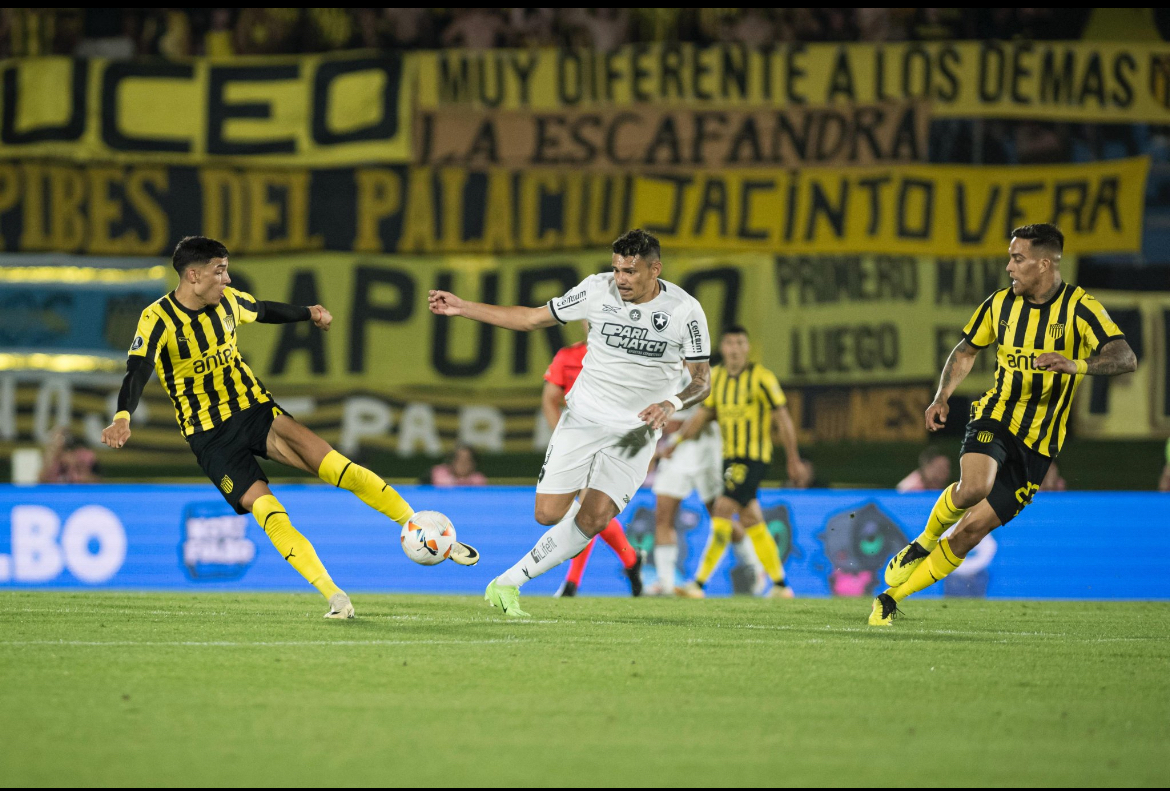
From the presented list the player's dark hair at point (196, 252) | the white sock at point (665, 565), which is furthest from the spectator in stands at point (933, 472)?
the player's dark hair at point (196, 252)

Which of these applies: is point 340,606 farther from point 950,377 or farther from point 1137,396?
point 1137,396

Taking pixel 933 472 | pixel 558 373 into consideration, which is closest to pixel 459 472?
pixel 558 373

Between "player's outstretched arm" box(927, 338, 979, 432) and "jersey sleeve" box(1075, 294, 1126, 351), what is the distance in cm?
49

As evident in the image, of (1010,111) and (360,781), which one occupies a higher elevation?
(1010,111)

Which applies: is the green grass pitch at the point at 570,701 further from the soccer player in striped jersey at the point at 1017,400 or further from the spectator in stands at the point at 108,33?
the spectator in stands at the point at 108,33

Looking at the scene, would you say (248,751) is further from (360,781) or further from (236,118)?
(236,118)

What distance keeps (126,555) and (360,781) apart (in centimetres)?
796

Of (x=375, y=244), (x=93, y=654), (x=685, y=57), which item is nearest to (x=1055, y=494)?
(x=685, y=57)

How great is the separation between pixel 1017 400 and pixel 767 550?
12.7 feet

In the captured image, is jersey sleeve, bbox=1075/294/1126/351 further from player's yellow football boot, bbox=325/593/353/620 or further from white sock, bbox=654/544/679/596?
white sock, bbox=654/544/679/596

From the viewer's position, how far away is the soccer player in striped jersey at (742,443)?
1005 centimetres

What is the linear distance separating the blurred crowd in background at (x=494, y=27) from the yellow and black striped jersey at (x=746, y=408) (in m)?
5.28

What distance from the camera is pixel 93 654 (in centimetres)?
543

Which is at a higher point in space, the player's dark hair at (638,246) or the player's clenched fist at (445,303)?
the player's dark hair at (638,246)
